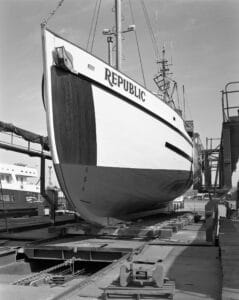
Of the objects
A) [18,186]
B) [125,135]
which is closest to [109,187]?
[125,135]

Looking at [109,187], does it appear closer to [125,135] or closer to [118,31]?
[125,135]

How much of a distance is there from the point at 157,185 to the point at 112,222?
69.5 inches

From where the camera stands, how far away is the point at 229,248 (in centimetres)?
516

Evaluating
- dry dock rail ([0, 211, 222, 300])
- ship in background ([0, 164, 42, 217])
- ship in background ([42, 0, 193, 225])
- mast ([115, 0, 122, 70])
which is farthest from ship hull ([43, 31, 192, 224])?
ship in background ([0, 164, 42, 217])

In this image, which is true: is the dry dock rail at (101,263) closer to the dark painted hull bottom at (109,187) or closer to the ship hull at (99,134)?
the dark painted hull bottom at (109,187)

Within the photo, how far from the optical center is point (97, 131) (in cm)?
684

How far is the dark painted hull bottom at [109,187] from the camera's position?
6500mm

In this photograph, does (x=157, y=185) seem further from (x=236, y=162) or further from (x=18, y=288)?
(x=18, y=288)

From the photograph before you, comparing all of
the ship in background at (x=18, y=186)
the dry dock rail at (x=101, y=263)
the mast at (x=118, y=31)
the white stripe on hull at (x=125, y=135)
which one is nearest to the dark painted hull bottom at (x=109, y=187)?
the white stripe on hull at (x=125, y=135)

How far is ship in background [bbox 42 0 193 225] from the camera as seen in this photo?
6379 mm

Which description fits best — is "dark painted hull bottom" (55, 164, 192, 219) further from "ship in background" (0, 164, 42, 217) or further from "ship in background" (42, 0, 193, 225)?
"ship in background" (0, 164, 42, 217)

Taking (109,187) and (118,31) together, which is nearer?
(109,187)

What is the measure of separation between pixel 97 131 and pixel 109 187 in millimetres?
1120

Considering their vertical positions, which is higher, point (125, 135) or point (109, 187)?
point (125, 135)
